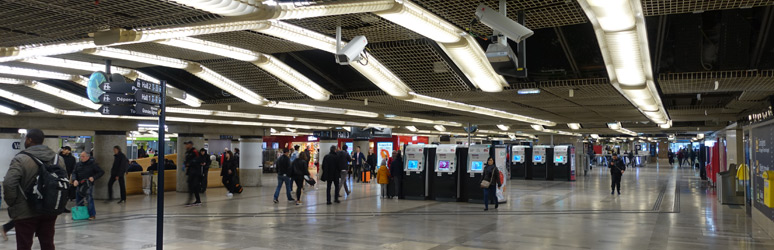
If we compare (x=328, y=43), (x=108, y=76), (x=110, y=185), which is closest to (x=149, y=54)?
(x=108, y=76)

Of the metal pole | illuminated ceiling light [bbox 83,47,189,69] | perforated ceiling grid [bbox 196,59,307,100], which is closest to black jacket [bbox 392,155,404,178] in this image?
perforated ceiling grid [bbox 196,59,307,100]

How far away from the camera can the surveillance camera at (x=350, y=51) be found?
5656 millimetres

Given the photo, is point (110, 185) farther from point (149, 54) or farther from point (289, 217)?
point (149, 54)

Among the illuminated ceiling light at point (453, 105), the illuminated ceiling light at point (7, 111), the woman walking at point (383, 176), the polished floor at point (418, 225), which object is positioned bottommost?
the polished floor at point (418, 225)

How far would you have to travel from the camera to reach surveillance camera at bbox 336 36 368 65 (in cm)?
566

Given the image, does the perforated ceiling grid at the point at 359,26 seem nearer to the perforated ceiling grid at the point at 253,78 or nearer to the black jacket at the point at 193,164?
the perforated ceiling grid at the point at 253,78

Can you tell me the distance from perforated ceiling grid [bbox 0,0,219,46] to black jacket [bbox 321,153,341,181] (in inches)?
356

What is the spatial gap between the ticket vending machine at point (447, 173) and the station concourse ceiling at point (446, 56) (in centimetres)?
359

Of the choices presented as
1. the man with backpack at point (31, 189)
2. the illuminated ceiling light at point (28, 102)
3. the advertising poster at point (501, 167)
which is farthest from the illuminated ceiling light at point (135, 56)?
the advertising poster at point (501, 167)

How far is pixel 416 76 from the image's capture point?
838 centimetres

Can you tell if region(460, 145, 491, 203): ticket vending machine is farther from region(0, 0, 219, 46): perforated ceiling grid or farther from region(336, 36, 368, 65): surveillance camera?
region(0, 0, 219, 46): perforated ceiling grid

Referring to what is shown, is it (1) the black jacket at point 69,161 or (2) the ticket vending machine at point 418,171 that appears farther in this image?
(2) the ticket vending machine at point 418,171

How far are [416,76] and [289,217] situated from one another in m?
4.46

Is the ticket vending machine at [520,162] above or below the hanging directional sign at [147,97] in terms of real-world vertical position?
below
